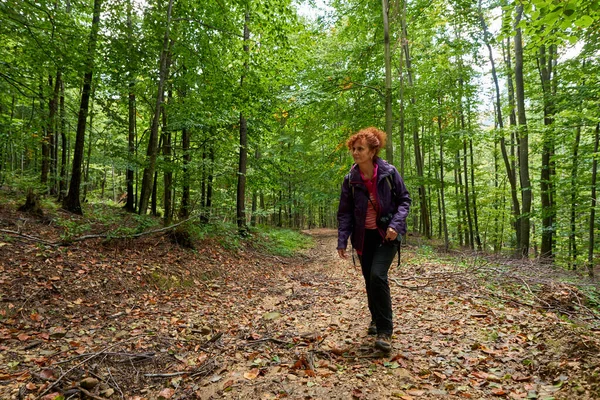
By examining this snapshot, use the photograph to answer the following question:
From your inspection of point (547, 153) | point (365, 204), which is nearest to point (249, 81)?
point (365, 204)

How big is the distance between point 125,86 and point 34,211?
4065mm

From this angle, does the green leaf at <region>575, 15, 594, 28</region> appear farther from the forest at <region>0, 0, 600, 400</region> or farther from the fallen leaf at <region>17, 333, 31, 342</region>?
the fallen leaf at <region>17, 333, 31, 342</region>

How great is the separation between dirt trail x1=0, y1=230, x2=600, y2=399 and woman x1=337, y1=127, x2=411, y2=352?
0.53m

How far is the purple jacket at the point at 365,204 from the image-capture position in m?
3.16

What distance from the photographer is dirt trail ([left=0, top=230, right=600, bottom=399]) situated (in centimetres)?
258

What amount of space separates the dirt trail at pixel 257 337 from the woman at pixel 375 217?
0.53 m

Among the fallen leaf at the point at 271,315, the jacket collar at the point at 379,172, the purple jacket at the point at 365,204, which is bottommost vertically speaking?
the fallen leaf at the point at 271,315

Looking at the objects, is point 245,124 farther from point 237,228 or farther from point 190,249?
→ point 190,249

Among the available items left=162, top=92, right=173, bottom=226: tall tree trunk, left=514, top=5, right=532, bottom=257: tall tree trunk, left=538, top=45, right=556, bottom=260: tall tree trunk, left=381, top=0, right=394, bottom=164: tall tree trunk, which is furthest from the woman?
left=514, top=5, right=532, bottom=257: tall tree trunk

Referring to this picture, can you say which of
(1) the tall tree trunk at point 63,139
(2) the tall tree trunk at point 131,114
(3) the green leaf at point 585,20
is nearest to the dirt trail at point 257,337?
(3) the green leaf at point 585,20

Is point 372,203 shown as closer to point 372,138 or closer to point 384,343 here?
point 372,138

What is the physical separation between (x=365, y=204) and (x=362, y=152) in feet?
1.91

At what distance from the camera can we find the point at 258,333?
3943mm

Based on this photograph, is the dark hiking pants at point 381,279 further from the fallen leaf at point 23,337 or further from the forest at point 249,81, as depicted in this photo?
the fallen leaf at point 23,337
